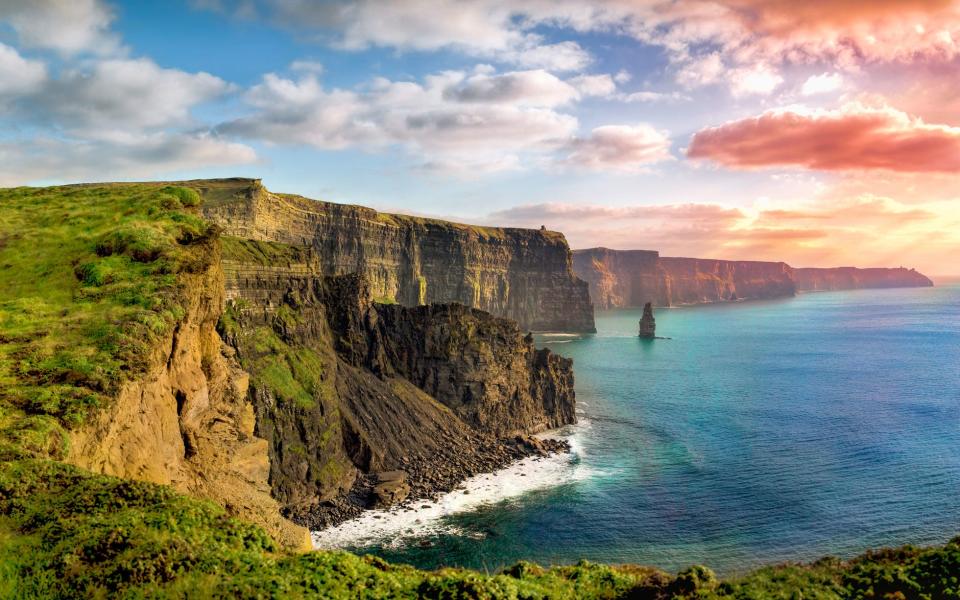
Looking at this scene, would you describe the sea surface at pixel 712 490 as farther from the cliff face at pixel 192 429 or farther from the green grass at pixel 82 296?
the green grass at pixel 82 296

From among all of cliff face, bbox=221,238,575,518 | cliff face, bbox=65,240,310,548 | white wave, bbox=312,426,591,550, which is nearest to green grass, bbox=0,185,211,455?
cliff face, bbox=65,240,310,548

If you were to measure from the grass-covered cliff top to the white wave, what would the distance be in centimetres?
3485

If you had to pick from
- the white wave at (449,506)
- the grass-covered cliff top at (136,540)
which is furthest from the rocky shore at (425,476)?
the grass-covered cliff top at (136,540)

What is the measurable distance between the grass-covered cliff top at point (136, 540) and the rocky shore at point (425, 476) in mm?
37420

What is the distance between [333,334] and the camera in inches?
3627

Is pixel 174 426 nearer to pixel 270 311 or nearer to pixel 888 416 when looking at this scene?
pixel 270 311

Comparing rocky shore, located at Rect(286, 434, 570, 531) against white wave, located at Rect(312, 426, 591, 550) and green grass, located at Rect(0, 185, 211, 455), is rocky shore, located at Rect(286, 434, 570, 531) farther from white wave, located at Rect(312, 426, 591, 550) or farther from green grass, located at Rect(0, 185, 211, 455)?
green grass, located at Rect(0, 185, 211, 455)

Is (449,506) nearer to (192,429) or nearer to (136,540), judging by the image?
(192,429)

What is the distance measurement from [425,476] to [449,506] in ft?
28.5

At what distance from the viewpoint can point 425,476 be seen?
76688mm

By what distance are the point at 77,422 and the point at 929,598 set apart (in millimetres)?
35843

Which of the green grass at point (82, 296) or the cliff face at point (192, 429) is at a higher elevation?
the green grass at point (82, 296)

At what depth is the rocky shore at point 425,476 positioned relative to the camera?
6594 centimetres

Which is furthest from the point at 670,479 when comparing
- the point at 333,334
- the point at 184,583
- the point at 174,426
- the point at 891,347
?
the point at 891,347
